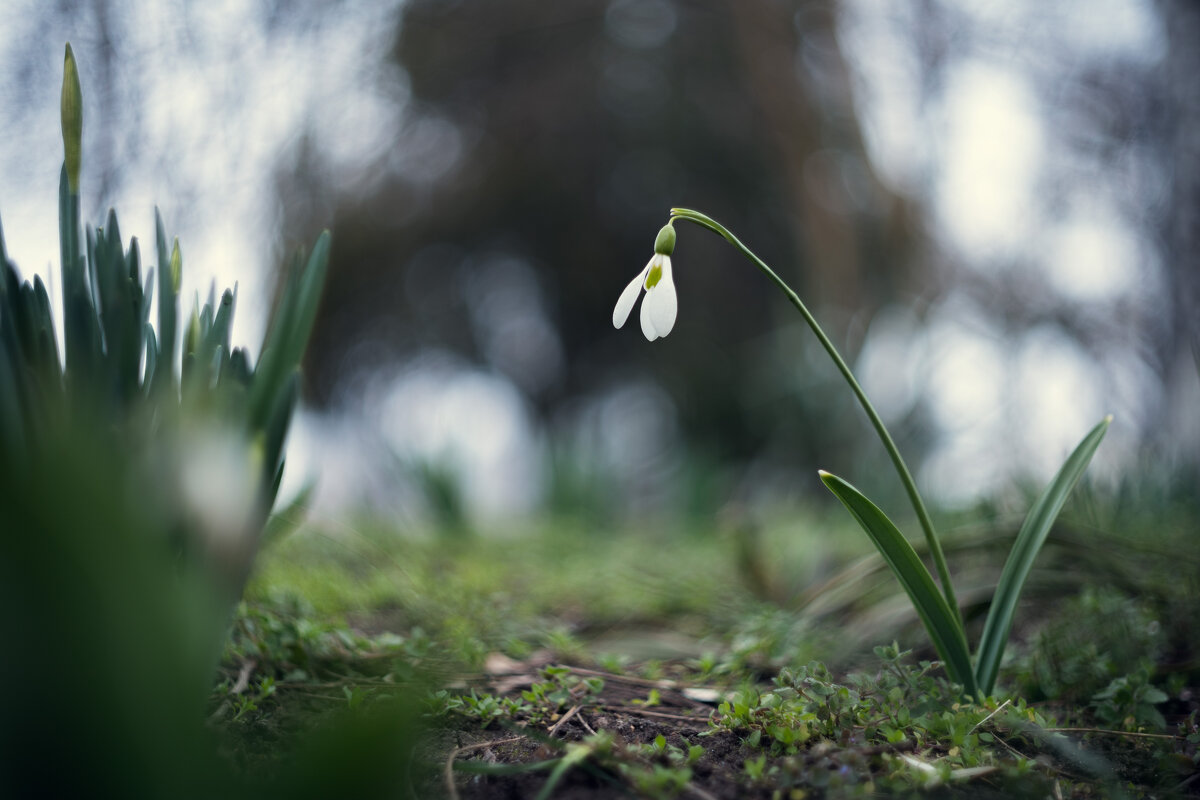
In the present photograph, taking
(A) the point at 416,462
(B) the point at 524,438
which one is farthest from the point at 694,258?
(A) the point at 416,462

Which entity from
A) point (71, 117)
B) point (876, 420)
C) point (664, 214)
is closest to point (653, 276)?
point (876, 420)

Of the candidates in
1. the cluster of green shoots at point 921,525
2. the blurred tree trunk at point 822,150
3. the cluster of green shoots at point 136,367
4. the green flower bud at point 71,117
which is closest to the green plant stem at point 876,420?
the cluster of green shoots at point 921,525

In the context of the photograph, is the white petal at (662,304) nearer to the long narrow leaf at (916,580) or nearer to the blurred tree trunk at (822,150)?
the long narrow leaf at (916,580)

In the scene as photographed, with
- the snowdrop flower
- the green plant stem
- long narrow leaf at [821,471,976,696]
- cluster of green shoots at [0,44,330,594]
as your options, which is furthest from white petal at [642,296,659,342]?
cluster of green shoots at [0,44,330,594]

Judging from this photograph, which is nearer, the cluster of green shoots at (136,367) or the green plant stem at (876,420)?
the cluster of green shoots at (136,367)

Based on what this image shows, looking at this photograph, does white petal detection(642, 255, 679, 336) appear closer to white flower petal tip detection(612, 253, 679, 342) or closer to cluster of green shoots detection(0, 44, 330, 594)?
white flower petal tip detection(612, 253, 679, 342)
